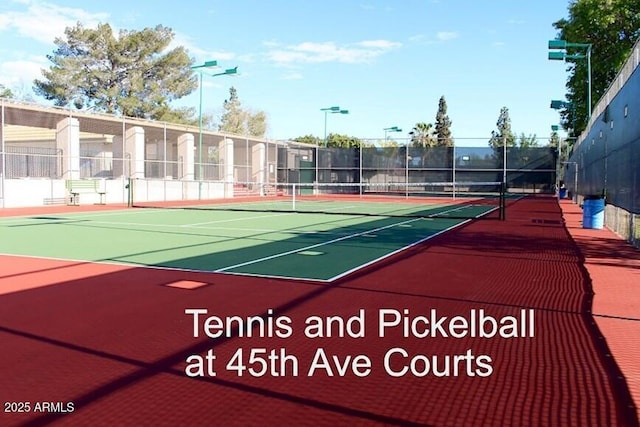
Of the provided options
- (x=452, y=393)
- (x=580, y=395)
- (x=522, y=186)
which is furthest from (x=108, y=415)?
(x=522, y=186)

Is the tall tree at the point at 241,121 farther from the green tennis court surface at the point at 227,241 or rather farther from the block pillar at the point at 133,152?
the green tennis court surface at the point at 227,241

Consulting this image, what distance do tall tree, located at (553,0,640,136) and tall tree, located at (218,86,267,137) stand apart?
5773 centimetres

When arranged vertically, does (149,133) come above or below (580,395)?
above

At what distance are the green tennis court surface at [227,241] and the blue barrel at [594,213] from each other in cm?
389

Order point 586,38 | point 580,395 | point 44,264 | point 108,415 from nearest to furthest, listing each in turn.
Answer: point 108,415, point 580,395, point 44,264, point 586,38

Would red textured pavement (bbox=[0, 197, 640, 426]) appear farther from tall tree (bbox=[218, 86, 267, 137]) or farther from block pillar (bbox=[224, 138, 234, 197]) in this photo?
tall tree (bbox=[218, 86, 267, 137])

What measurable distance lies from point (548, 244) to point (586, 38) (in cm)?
2799

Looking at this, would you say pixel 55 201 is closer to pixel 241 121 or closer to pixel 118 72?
pixel 118 72

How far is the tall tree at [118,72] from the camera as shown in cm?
4938

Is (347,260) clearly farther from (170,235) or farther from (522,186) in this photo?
(522,186)

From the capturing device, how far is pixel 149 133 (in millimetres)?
38969

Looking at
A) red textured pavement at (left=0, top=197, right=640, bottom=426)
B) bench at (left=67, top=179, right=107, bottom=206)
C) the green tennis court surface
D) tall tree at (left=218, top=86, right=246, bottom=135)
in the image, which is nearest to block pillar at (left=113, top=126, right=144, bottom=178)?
bench at (left=67, top=179, right=107, bottom=206)

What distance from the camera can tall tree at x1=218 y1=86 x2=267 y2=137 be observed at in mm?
89750

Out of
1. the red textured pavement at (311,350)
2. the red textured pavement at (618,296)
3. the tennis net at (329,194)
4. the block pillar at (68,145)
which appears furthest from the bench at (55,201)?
the red textured pavement at (618,296)
